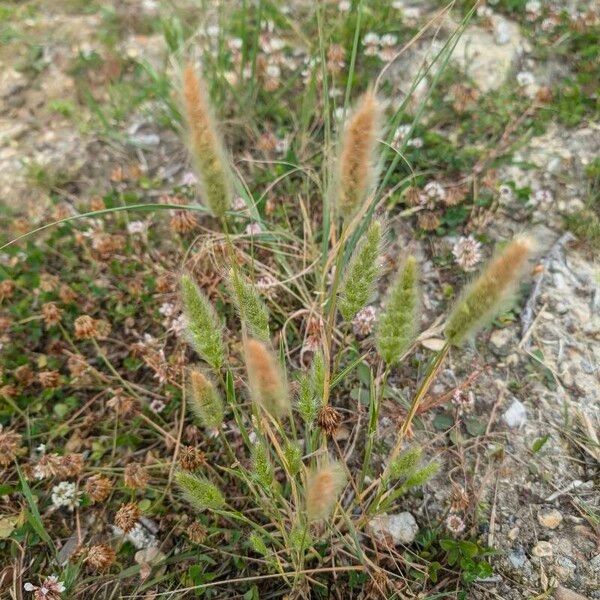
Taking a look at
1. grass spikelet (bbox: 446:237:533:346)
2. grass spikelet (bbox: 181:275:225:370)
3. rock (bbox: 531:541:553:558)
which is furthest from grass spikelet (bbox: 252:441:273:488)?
rock (bbox: 531:541:553:558)

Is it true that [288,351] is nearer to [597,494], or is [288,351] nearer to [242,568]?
[242,568]

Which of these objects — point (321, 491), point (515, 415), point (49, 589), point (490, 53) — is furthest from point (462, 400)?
point (490, 53)

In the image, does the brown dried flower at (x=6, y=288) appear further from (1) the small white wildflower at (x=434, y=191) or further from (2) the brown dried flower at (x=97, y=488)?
(1) the small white wildflower at (x=434, y=191)

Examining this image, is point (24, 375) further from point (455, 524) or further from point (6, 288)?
point (455, 524)

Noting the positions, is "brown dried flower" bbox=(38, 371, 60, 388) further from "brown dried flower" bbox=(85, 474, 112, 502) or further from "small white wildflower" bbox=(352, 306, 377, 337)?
"small white wildflower" bbox=(352, 306, 377, 337)

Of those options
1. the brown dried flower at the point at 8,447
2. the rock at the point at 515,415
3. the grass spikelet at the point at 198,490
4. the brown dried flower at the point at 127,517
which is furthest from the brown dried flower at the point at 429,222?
the brown dried flower at the point at 8,447
